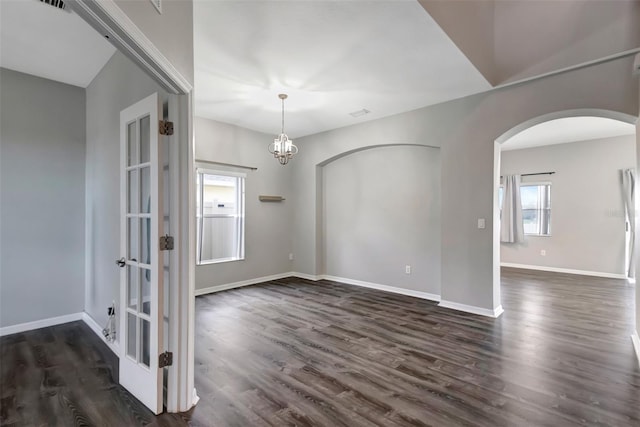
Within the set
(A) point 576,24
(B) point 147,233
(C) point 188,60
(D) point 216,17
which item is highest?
(A) point 576,24

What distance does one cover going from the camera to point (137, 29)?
4.47 feet

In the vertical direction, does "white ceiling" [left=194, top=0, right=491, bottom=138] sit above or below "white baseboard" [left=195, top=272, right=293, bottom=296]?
above

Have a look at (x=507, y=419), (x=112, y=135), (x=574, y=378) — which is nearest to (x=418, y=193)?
(x=574, y=378)

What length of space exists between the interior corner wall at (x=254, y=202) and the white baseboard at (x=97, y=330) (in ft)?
5.09

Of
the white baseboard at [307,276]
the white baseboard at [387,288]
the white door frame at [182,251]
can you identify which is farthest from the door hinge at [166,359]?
the white baseboard at [307,276]

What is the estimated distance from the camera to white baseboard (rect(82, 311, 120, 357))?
2.71 meters

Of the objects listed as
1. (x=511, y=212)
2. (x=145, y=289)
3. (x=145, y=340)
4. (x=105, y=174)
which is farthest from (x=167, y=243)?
(x=511, y=212)

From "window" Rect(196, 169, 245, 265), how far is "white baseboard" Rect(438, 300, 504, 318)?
11.8 ft

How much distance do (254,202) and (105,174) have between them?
281 cm

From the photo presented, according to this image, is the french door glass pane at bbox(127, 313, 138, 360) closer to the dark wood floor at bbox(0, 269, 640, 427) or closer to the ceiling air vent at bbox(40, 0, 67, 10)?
the dark wood floor at bbox(0, 269, 640, 427)

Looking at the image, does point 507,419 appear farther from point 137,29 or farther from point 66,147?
point 66,147

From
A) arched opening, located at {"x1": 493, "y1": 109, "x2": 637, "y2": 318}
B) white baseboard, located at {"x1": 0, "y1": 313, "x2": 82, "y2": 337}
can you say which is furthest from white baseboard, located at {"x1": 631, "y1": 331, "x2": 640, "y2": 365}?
white baseboard, located at {"x1": 0, "y1": 313, "x2": 82, "y2": 337}

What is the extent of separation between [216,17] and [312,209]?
13.1ft

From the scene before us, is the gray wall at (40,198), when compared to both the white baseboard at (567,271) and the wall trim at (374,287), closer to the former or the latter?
the wall trim at (374,287)
